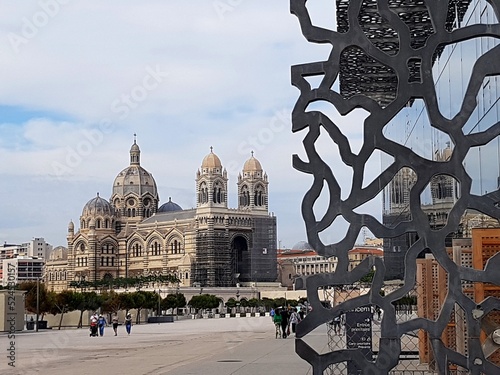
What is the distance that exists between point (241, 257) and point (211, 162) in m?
13.8

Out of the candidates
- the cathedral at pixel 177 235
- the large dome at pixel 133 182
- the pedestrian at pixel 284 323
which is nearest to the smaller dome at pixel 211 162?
the cathedral at pixel 177 235

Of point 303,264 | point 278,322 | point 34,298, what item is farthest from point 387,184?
point 303,264

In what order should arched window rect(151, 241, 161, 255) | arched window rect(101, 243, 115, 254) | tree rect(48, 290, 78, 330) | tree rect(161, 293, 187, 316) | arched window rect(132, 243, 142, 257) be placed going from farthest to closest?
arched window rect(101, 243, 115, 254) → arched window rect(132, 243, 142, 257) → arched window rect(151, 241, 161, 255) → tree rect(161, 293, 187, 316) → tree rect(48, 290, 78, 330)

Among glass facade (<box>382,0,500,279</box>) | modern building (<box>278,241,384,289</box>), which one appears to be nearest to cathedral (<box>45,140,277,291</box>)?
modern building (<box>278,241,384,289</box>)

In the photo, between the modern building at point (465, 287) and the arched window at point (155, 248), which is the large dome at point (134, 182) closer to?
the arched window at point (155, 248)

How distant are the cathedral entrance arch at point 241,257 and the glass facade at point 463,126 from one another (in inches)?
3435

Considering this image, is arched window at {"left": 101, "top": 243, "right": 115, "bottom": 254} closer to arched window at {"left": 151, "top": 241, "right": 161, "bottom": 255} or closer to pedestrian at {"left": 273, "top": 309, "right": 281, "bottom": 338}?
arched window at {"left": 151, "top": 241, "right": 161, "bottom": 255}

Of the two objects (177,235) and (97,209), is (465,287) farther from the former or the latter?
(97,209)

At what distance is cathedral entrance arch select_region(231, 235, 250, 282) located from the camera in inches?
4572

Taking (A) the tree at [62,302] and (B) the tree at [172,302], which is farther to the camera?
(B) the tree at [172,302]

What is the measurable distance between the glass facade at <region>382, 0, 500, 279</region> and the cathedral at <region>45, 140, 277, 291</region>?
85529mm

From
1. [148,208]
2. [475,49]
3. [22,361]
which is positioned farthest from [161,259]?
[475,49]

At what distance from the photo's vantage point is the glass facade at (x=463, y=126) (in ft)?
50.1

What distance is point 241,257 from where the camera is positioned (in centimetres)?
11838
